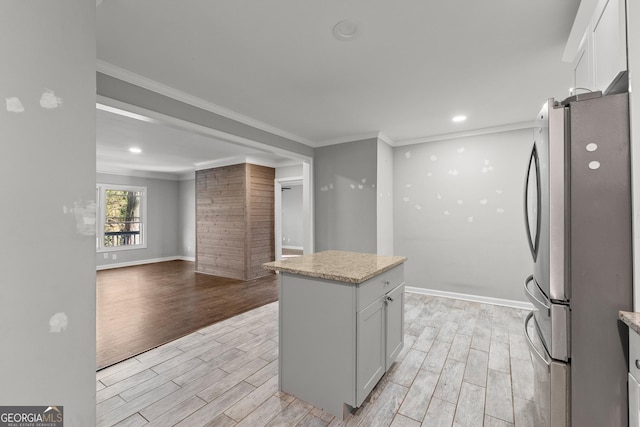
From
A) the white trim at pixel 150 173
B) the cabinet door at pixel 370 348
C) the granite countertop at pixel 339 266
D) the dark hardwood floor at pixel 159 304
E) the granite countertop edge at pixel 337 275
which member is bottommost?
the dark hardwood floor at pixel 159 304

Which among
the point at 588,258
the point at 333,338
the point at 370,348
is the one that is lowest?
the point at 370,348

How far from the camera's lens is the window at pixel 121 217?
670cm

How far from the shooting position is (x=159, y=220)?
7.86m

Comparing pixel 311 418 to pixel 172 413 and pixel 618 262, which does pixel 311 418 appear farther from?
pixel 618 262

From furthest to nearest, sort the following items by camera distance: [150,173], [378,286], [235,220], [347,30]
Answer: [150,173] → [235,220] → [378,286] → [347,30]

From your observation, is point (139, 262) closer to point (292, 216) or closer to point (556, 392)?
point (292, 216)

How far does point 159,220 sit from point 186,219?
2.26 feet

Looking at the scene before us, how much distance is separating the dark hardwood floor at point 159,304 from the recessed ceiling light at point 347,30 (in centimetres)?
317

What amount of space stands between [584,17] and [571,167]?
114cm

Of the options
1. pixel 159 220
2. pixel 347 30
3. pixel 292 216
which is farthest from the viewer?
pixel 292 216

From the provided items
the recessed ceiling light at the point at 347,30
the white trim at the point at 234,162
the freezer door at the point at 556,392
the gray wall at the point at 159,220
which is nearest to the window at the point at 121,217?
the gray wall at the point at 159,220

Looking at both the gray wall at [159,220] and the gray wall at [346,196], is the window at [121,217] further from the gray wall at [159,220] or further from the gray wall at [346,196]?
the gray wall at [346,196]

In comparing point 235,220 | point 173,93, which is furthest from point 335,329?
point 235,220

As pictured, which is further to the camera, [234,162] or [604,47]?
[234,162]
